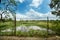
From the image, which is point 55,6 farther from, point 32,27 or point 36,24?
point 32,27

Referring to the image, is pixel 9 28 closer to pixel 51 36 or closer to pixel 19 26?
pixel 19 26

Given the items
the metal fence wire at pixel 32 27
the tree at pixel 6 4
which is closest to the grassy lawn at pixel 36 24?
the metal fence wire at pixel 32 27

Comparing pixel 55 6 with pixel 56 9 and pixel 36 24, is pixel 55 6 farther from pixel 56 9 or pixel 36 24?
pixel 36 24

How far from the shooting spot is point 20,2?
17.7 m

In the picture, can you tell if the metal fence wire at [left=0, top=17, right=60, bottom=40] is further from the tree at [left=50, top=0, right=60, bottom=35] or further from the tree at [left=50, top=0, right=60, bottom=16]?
the tree at [left=50, top=0, right=60, bottom=16]

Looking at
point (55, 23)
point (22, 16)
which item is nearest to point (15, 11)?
point (22, 16)

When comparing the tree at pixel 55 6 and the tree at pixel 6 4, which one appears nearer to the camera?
the tree at pixel 55 6

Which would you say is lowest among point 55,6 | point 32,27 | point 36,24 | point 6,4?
point 32,27

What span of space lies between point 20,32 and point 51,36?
154 centimetres

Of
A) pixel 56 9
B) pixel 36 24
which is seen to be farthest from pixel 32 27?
pixel 56 9

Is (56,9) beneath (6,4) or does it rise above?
beneath

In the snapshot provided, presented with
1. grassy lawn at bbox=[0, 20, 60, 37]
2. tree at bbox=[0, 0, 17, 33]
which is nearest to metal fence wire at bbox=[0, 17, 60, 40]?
grassy lawn at bbox=[0, 20, 60, 37]

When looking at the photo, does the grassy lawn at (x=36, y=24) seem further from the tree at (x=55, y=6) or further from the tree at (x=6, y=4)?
the tree at (x=6, y=4)

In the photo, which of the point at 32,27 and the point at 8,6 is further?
the point at 8,6
